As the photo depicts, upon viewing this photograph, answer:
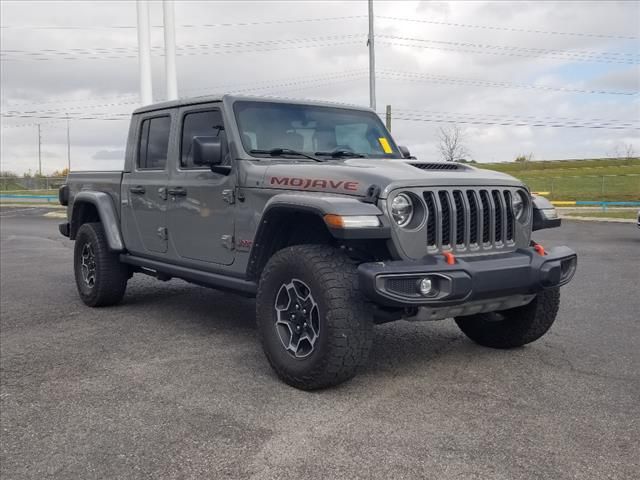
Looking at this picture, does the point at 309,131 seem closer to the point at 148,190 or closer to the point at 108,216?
the point at 148,190

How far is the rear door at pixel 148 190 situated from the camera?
19.4ft

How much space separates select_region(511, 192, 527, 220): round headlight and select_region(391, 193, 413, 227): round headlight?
3.37 feet

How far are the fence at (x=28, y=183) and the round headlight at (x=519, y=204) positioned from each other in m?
61.0

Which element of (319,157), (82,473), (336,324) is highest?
(319,157)

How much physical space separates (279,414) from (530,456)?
1409mm

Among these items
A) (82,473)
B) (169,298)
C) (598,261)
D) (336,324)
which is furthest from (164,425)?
(598,261)

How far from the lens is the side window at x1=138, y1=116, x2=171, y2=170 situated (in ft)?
19.7

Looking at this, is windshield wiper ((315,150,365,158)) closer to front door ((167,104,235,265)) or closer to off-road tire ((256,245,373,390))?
front door ((167,104,235,265))

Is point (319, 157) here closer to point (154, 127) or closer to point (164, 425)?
point (154, 127)

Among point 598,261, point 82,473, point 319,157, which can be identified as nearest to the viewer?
point 82,473

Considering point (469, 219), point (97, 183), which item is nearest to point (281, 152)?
point (469, 219)

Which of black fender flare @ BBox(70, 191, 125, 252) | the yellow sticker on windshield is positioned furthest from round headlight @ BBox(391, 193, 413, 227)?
black fender flare @ BBox(70, 191, 125, 252)

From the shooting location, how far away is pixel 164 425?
12.0 feet

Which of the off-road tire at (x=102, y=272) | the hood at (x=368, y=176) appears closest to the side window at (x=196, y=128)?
the hood at (x=368, y=176)
